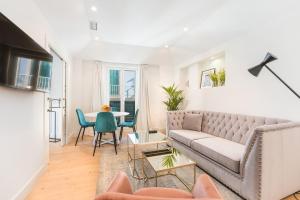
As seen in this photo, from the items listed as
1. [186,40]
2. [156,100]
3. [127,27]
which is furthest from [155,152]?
[156,100]

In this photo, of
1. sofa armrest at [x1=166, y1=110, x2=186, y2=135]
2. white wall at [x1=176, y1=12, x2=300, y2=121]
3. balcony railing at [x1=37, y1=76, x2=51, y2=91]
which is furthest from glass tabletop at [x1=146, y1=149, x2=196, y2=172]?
balcony railing at [x1=37, y1=76, x2=51, y2=91]

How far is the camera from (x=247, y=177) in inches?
68.6

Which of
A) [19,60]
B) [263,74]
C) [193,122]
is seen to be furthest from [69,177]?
[263,74]

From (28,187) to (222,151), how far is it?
250 centimetres

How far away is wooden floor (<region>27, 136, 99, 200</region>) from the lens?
1.92m

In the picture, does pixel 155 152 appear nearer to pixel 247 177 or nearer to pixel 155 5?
pixel 247 177

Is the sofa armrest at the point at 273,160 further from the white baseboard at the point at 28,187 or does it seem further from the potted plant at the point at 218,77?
the white baseboard at the point at 28,187

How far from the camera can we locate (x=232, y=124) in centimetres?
284

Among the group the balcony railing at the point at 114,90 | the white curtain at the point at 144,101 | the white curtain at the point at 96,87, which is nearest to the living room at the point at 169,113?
the white curtain at the point at 96,87

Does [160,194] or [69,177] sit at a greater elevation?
[160,194]

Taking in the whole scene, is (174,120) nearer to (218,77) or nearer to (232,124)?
(232,124)

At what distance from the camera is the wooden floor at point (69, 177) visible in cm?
192

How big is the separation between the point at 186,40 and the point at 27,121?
144 inches

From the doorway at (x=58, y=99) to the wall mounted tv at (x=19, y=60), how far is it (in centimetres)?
191
